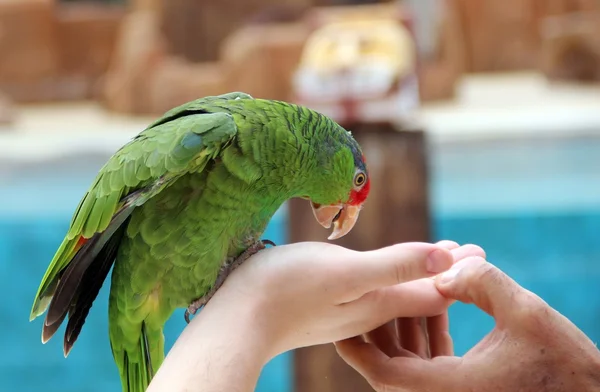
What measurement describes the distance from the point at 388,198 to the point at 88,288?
673mm

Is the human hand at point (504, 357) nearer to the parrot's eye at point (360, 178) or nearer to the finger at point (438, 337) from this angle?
the finger at point (438, 337)

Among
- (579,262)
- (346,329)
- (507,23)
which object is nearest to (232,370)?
(346,329)

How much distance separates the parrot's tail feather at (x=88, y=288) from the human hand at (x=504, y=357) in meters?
0.31

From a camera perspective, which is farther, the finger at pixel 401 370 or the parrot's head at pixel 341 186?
the parrot's head at pixel 341 186

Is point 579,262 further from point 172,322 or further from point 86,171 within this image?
point 86,171

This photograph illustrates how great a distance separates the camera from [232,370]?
0.68m

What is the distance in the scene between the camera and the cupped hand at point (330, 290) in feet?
2.32

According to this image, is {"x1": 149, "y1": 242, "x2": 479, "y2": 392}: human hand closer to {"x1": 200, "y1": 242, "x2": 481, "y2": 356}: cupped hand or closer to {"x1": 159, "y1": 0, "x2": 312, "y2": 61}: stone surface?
{"x1": 200, "y1": 242, "x2": 481, "y2": 356}: cupped hand

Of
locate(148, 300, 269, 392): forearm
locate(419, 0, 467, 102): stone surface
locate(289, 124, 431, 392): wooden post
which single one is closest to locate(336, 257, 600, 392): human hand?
locate(148, 300, 269, 392): forearm

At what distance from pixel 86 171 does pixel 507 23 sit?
3.60m

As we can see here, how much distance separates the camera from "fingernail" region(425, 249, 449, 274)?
70cm

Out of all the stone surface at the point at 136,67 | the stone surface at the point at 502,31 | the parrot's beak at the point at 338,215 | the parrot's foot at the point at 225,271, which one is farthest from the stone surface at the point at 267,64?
the parrot's foot at the point at 225,271

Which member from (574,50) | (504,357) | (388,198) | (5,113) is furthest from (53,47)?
(504,357)

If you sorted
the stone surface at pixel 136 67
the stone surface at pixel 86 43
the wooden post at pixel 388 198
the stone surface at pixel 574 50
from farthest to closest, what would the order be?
the stone surface at pixel 86 43, the stone surface at pixel 574 50, the stone surface at pixel 136 67, the wooden post at pixel 388 198
